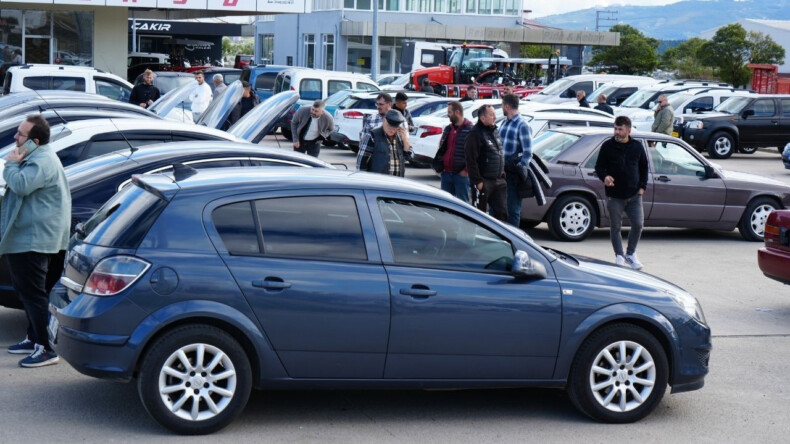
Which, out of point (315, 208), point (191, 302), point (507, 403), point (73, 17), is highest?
point (73, 17)

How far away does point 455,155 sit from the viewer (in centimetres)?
1222

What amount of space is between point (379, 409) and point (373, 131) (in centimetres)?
561

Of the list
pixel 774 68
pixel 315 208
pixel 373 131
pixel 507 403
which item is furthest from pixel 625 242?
pixel 774 68

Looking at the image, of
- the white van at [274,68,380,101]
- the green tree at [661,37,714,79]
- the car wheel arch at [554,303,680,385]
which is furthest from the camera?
the green tree at [661,37,714,79]

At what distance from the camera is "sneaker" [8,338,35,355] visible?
7516 mm

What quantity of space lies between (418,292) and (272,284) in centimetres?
84

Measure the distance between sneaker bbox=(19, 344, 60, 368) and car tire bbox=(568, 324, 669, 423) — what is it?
3496 mm

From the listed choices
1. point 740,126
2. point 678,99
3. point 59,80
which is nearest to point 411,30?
point 678,99

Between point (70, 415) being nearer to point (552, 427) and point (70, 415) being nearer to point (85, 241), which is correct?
point (85, 241)

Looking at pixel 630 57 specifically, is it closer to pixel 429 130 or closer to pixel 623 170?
pixel 429 130

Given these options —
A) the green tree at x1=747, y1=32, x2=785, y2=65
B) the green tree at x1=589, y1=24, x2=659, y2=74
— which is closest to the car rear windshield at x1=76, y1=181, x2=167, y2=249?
the green tree at x1=747, y1=32, x2=785, y2=65

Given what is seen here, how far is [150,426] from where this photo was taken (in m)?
6.05

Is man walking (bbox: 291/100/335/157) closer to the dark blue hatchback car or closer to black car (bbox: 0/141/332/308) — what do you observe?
black car (bbox: 0/141/332/308)

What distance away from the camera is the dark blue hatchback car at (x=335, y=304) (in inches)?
228
